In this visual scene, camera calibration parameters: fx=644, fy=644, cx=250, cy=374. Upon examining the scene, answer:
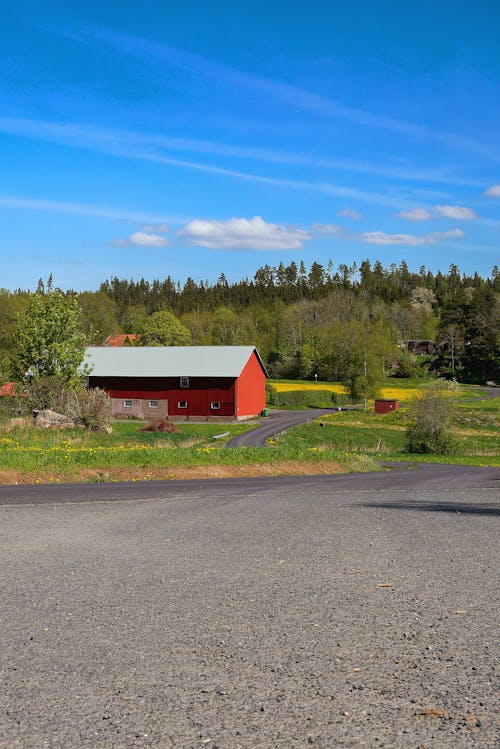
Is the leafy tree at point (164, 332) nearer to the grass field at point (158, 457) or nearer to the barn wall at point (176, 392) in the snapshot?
the barn wall at point (176, 392)

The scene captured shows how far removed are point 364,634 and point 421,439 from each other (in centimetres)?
3606

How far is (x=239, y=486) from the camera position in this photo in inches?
818

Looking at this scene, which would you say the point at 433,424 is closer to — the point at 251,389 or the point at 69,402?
the point at 69,402

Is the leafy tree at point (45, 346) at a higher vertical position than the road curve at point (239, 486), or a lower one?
higher

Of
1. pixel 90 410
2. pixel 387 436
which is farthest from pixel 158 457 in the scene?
pixel 387 436

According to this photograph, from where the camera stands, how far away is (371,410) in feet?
260

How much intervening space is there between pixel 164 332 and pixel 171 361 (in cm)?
5188

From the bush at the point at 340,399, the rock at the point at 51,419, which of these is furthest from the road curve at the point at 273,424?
the rock at the point at 51,419

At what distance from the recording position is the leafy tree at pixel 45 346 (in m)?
46.4

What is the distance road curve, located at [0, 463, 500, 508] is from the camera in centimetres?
1816

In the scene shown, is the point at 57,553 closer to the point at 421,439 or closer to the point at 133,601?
the point at 133,601

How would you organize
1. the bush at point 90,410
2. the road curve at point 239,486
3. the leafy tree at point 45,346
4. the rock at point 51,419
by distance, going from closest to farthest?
the road curve at point 239,486 < the rock at point 51,419 < the bush at point 90,410 < the leafy tree at point 45,346

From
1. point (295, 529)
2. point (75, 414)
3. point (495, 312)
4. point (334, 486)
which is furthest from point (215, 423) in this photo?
point (495, 312)

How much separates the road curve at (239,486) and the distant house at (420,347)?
128 m
